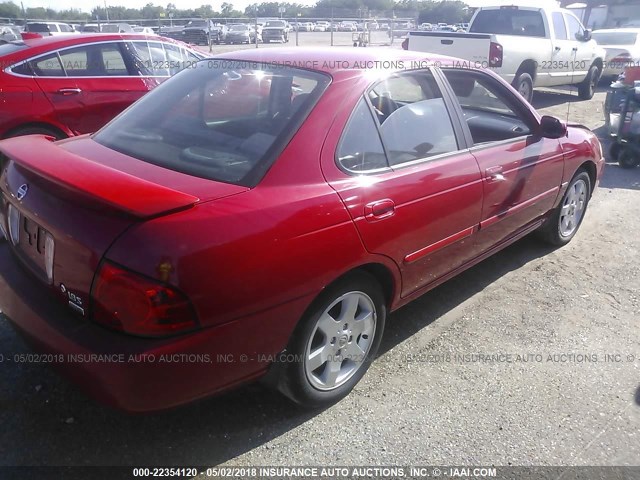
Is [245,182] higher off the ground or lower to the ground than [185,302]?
higher

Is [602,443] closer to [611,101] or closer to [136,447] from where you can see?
[136,447]

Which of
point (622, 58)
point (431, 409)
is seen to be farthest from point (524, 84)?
point (431, 409)

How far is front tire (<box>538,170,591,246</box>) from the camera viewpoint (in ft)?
14.8

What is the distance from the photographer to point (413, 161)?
9.57 feet

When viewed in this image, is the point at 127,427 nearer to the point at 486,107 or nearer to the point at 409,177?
the point at 409,177

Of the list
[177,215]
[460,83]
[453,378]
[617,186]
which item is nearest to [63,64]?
[460,83]

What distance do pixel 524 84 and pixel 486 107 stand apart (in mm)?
7249

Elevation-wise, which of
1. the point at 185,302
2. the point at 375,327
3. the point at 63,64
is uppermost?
the point at 63,64

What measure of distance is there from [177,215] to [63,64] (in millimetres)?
4839

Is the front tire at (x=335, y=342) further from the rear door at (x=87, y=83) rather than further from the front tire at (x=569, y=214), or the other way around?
the rear door at (x=87, y=83)

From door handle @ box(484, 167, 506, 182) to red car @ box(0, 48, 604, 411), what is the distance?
0.04 feet

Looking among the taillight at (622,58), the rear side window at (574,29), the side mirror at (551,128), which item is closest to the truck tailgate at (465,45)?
the rear side window at (574,29)

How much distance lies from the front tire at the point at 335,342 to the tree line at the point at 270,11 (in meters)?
25.1

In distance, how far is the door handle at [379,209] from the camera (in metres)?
2.54
